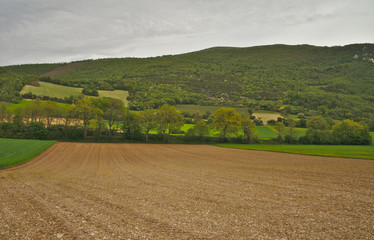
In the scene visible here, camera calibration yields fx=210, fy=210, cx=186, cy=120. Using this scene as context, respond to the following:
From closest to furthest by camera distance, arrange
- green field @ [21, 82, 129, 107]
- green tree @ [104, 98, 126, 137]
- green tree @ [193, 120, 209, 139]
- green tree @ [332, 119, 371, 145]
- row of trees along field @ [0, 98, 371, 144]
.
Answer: row of trees along field @ [0, 98, 371, 144] → green tree @ [332, 119, 371, 145] → green tree @ [193, 120, 209, 139] → green tree @ [104, 98, 126, 137] → green field @ [21, 82, 129, 107]

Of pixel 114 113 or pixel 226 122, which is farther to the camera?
pixel 114 113

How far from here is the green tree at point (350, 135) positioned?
74.9 meters

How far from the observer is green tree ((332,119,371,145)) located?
246 ft

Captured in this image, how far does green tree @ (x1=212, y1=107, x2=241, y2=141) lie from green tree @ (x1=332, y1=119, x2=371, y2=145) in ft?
118

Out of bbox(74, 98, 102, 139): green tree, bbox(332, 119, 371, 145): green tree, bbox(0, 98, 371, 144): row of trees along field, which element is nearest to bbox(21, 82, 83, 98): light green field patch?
bbox(0, 98, 371, 144): row of trees along field

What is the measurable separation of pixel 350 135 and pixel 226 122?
149 feet

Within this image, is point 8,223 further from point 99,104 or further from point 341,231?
point 99,104

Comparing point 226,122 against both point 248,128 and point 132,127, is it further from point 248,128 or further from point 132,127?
point 132,127

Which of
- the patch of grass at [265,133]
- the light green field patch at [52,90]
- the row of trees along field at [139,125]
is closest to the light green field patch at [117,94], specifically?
the light green field patch at [52,90]

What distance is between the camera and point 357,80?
198 metres

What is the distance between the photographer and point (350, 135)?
3002 inches

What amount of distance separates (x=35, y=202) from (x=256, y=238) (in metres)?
12.3

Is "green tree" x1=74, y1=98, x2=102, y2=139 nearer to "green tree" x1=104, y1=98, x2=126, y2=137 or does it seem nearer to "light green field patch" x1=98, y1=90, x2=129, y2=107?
"green tree" x1=104, y1=98, x2=126, y2=137

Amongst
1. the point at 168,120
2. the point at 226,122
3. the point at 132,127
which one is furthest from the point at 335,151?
the point at 132,127
